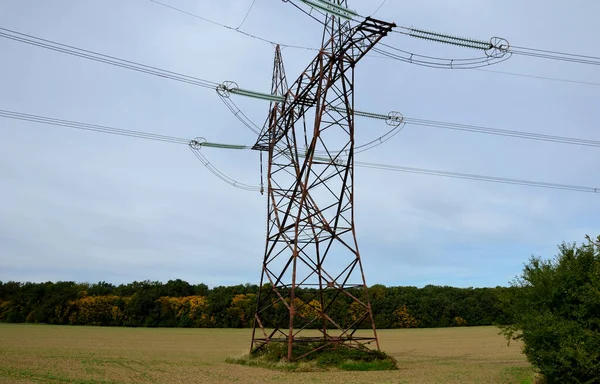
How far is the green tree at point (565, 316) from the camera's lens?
1430cm

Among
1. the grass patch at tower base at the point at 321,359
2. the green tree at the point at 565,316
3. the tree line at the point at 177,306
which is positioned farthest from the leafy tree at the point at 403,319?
the green tree at the point at 565,316

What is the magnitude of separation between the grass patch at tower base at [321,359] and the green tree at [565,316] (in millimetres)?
6521

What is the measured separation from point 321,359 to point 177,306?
51.7 meters

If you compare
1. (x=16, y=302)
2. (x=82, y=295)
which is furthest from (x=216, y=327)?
(x=16, y=302)

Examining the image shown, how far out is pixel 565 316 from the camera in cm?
1556

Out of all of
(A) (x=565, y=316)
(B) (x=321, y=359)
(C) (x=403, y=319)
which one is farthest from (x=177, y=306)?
(A) (x=565, y=316)

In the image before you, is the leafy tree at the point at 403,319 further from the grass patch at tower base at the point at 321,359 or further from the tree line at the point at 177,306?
the grass patch at tower base at the point at 321,359

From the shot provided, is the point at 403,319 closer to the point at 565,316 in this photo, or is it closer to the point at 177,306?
the point at 177,306

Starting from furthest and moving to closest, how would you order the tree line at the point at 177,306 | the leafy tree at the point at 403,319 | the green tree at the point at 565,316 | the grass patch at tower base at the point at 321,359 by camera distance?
the leafy tree at the point at 403,319, the tree line at the point at 177,306, the grass patch at tower base at the point at 321,359, the green tree at the point at 565,316

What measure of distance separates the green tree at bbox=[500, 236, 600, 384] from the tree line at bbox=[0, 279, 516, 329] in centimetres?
4948

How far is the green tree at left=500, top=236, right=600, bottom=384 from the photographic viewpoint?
14.3 meters

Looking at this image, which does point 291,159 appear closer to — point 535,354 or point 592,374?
point 535,354

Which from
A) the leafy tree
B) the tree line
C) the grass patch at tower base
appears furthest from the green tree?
the leafy tree

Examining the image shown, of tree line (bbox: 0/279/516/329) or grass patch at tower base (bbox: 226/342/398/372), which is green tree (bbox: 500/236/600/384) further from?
tree line (bbox: 0/279/516/329)
